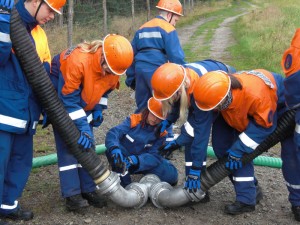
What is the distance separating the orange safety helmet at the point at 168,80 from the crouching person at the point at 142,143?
1.98 ft

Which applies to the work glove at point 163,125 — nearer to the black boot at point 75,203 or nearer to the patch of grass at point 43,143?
the black boot at point 75,203

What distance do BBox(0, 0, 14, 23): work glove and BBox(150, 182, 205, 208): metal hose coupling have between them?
2238mm

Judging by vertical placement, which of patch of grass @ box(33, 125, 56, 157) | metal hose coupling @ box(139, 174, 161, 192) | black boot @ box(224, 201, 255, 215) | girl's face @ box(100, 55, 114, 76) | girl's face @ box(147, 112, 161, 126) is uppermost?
girl's face @ box(100, 55, 114, 76)

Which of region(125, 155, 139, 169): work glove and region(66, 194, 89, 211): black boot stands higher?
region(125, 155, 139, 169): work glove

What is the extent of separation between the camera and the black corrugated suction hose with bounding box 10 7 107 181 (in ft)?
11.2

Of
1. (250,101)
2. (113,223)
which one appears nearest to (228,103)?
(250,101)

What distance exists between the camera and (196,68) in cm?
425

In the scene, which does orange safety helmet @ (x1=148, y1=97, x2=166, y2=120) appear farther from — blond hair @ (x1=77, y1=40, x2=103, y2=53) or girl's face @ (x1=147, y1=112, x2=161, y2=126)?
blond hair @ (x1=77, y1=40, x2=103, y2=53)

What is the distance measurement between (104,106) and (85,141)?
1.86 feet

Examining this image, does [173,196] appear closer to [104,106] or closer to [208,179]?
[208,179]

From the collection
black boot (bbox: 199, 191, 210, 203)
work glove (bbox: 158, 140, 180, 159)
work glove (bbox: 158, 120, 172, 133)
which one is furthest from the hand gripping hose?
work glove (bbox: 158, 120, 172, 133)

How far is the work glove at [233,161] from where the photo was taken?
13.3ft

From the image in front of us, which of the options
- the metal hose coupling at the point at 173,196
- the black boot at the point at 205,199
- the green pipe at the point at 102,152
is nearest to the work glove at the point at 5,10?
the metal hose coupling at the point at 173,196

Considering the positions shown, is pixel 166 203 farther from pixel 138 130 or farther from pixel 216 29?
pixel 216 29
